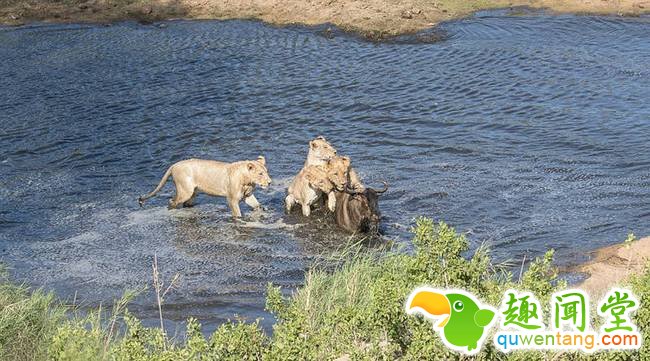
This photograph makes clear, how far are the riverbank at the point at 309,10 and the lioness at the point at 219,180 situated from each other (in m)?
9.22

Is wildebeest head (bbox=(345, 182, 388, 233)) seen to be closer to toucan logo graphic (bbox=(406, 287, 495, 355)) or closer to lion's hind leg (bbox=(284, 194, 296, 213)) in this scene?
lion's hind leg (bbox=(284, 194, 296, 213))

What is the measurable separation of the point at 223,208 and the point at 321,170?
1829 millimetres

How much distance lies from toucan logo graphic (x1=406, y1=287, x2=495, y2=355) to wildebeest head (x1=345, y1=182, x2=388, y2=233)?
531 cm

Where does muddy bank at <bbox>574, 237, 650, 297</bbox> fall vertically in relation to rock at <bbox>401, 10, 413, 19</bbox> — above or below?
below

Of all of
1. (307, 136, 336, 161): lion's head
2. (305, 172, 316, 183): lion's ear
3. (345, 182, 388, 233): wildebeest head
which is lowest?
(345, 182, 388, 233): wildebeest head

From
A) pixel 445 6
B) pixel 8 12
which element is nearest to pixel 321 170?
pixel 445 6

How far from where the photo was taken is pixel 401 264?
891cm

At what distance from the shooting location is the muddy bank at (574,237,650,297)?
10062mm

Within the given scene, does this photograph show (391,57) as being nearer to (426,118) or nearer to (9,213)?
(426,118)

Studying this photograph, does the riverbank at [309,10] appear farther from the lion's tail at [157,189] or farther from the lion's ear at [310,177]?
the lion's ear at [310,177]

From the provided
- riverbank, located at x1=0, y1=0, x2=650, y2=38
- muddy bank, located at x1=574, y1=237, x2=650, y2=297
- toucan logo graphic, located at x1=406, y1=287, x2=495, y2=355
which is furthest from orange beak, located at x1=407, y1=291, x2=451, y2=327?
riverbank, located at x1=0, y1=0, x2=650, y2=38

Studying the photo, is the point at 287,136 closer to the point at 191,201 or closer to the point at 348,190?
the point at 191,201

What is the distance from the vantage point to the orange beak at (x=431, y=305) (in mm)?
7055

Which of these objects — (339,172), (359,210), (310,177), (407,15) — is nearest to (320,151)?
(310,177)
